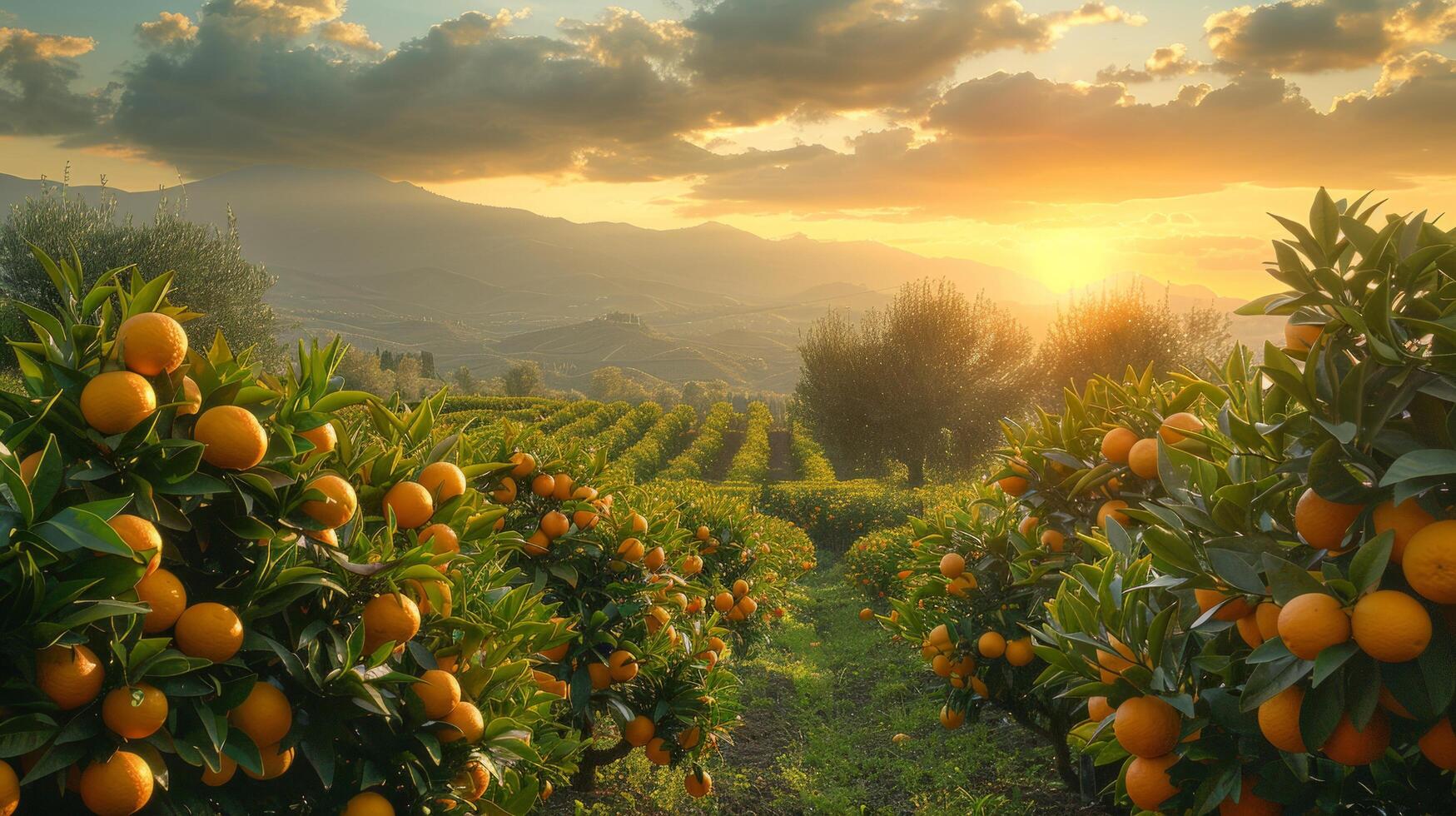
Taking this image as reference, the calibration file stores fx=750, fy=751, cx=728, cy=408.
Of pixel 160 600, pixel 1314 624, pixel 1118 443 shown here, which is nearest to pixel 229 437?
pixel 160 600

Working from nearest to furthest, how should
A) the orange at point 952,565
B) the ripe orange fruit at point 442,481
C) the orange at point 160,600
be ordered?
the orange at point 160,600, the ripe orange fruit at point 442,481, the orange at point 952,565

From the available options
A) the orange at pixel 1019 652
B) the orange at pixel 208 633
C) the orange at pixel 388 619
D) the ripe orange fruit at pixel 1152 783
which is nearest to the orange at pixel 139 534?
the orange at pixel 208 633

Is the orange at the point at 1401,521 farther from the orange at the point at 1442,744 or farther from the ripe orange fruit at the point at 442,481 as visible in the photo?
the ripe orange fruit at the point at 442,481

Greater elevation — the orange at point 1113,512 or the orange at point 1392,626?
the orange at point 1392,626

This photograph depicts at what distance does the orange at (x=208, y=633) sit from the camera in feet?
4.41

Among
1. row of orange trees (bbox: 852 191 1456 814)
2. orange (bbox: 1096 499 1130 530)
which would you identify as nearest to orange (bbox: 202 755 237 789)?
row of orange trees (bbox: 852 191 1456 814)

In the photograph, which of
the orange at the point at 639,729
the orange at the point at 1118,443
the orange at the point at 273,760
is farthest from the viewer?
the orange at the point at 639,729

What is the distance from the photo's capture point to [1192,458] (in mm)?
1887

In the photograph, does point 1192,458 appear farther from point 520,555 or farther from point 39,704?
point 520,555

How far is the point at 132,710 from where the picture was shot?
49.1 inches

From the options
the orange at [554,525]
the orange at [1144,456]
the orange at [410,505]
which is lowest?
the orange at [554,525]

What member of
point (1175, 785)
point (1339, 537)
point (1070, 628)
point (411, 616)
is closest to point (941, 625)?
point (1070, 628)

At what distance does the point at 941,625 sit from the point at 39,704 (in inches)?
142

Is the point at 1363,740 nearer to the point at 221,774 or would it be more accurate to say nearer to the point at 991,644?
the point at 221,774
